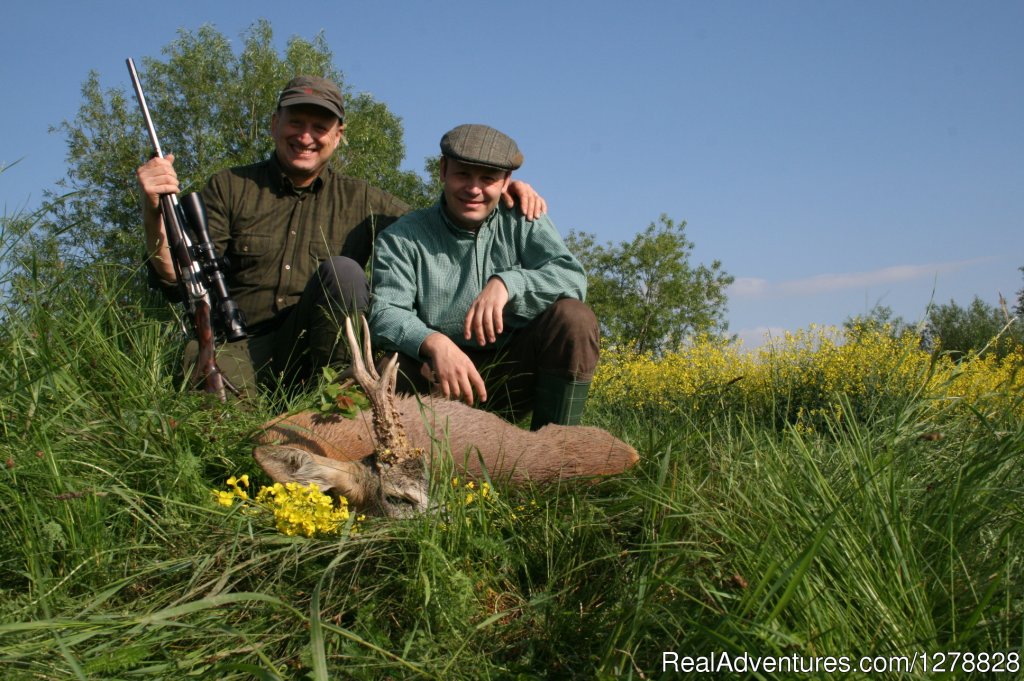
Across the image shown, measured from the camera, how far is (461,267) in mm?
4141

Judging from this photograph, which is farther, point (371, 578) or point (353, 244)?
point (353, 244)

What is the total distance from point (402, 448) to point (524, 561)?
25.3 inches

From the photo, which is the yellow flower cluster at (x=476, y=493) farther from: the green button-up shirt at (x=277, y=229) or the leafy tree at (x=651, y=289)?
the leafy tree at (x=651, y=289)

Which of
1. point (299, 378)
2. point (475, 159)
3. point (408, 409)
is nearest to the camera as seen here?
point (408, 409)

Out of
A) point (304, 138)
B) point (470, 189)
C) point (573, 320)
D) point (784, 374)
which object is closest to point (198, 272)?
point (304, 138)

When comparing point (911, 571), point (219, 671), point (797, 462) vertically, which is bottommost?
point (219, 671)

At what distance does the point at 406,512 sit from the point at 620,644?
0.94m

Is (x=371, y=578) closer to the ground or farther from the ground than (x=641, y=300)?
closer to the ground

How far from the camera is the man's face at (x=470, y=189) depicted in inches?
157

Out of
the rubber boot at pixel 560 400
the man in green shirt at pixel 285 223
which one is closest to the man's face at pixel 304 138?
the man in green shirt at pixel 285 223

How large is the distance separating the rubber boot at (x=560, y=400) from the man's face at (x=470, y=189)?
2.91 feet

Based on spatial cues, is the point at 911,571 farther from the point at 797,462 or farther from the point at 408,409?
the point at 408,409

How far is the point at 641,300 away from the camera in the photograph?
21125 millimetres

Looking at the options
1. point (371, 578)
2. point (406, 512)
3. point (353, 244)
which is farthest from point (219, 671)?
point (353, 244)
